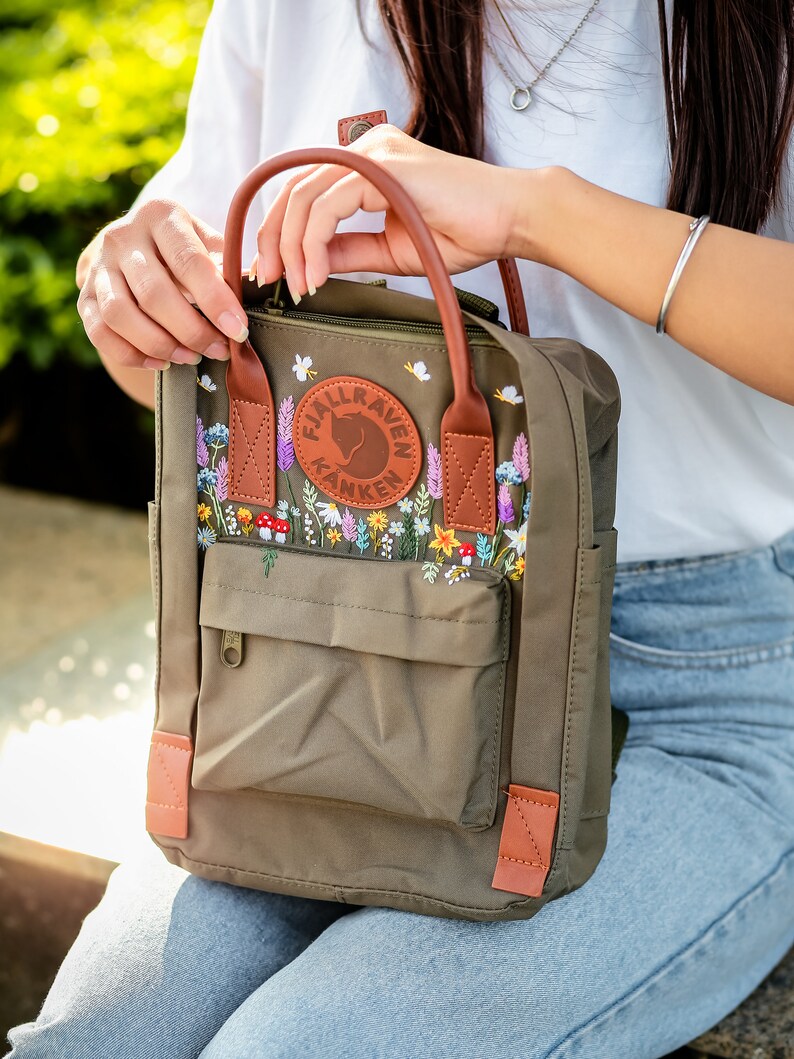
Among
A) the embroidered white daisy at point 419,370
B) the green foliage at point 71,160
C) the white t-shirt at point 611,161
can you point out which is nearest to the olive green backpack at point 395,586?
the embroidered white daisy at point 419,370

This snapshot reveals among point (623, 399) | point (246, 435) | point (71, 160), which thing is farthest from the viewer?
point (71, 160)

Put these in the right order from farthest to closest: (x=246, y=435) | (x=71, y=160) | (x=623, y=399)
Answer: (x=71, y=160) → (x=623, y=399) → (x=246, y=435)

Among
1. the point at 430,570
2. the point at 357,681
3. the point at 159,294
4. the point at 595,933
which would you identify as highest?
the point at 159,294

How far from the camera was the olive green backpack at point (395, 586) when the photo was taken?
3.30ft

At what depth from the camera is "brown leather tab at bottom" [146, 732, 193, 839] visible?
1.17 metres

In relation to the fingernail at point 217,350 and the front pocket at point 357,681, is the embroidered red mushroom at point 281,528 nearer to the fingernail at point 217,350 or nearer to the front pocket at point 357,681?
the front pocket at point 357,681

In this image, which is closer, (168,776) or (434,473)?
(434,473)

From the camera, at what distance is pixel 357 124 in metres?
1.19

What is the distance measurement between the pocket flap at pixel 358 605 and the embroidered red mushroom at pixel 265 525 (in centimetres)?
2

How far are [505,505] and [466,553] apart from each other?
6cm

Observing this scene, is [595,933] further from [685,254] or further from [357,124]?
[357,124]

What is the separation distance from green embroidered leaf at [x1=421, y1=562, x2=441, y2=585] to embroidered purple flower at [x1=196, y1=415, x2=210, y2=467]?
26 centimetres

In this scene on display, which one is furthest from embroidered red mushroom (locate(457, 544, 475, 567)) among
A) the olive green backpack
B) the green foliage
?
the green foliage

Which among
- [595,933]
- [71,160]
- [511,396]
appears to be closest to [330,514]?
[511,396]
